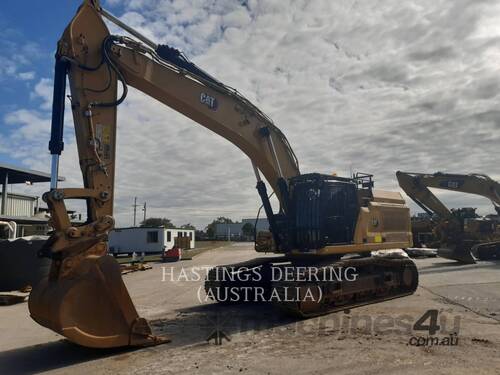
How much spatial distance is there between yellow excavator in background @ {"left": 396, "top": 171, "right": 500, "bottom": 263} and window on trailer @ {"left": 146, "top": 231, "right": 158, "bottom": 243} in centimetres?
2286

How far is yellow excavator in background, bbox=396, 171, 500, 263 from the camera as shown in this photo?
75.9 feet

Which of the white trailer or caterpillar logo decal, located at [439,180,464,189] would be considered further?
the white trailer

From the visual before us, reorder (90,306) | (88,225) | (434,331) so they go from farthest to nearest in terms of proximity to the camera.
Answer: (434,331), (88,225), (90,306)

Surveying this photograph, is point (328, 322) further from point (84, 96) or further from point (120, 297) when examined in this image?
point (84, 96)

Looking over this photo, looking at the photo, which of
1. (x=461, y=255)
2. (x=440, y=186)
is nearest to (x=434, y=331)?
(x=461, y=255)

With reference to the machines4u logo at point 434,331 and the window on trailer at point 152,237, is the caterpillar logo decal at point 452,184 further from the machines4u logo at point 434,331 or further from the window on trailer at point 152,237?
the window on trailer at point 152,237

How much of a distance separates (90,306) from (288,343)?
10.2 feet

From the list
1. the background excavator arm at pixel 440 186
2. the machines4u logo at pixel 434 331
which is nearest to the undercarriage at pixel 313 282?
the machines4u logo at pixel 434 331

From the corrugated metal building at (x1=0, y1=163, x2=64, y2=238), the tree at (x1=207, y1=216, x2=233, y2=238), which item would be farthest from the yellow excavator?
the tree at (x1=207, y1=216, x2=233, y2=238)

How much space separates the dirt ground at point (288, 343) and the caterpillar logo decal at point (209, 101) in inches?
171

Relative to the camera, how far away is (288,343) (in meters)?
7.26

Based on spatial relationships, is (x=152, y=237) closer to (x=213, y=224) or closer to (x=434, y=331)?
(x=434, y=331)

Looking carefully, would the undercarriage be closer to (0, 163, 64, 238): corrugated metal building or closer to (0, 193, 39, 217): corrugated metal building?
(0, 163, 64, 238): corrugated metal building

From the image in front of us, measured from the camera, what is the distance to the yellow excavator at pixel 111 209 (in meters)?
6.47
